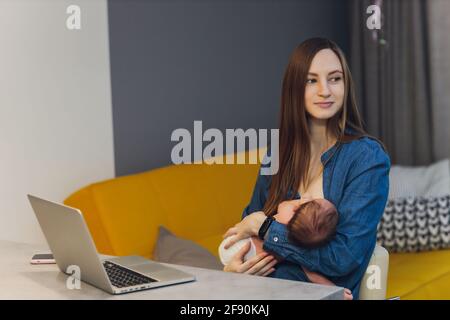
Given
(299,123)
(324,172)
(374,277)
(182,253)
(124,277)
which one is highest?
(299,123)

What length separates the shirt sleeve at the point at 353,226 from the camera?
1907 millimetres

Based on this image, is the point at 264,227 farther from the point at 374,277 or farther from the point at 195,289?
the point at 195,289

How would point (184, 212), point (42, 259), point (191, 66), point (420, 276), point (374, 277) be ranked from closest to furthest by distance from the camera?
point (42, 259), point (374, 277), point (420, 276), point (184, 212), point (191, 66)

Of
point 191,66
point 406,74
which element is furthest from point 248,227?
point 406,74

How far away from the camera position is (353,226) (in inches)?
75.1

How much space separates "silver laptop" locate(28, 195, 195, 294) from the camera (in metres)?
1.54

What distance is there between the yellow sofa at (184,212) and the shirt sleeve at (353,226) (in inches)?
37.3

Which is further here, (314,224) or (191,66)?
(191,66)

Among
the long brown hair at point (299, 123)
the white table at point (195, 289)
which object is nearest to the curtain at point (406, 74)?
the long brown hair at point (299, 123)

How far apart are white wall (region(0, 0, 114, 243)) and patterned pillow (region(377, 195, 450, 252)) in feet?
3.69

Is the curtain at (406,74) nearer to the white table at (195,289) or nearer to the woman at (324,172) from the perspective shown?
the woman at (324,172)

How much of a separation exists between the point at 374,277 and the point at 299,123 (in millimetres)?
421

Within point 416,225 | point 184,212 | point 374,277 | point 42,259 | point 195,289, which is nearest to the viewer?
point 195,289
